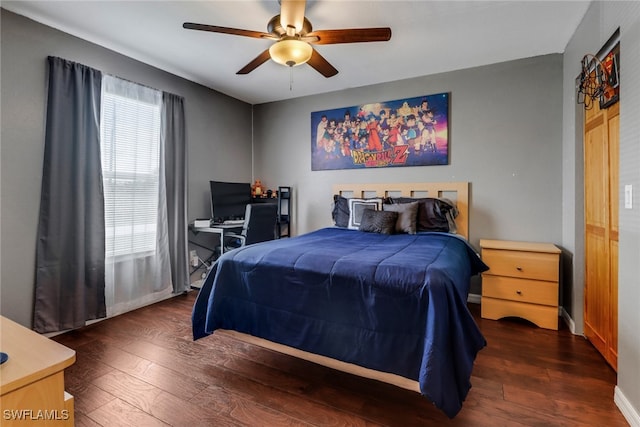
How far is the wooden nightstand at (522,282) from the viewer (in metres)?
2.56

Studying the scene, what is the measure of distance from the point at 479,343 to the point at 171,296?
309 cm

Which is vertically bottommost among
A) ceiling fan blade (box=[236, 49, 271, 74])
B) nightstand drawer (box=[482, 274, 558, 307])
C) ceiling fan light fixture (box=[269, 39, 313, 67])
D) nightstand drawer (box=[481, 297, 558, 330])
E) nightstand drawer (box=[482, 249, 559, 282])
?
nightstand drawer (box=[481, 297, 558, 330])

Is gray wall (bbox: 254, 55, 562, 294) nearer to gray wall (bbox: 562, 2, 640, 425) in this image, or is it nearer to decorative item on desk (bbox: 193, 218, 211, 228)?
gray wall (bbox: 562, 2, 640, 425)

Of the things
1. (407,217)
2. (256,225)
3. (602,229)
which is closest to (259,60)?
(256,225)

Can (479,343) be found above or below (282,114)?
below

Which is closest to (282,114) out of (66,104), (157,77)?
(157,77)

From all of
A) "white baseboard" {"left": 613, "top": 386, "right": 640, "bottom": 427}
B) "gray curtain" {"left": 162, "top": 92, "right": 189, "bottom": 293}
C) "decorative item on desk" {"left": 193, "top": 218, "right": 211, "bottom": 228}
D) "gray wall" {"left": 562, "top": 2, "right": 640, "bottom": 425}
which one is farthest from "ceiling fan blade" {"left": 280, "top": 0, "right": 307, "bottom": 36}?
"white baseboard" {"left": 613, "top": 386, "right": 640, "bottom": 427}

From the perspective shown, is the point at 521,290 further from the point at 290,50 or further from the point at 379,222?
the point at 290,50

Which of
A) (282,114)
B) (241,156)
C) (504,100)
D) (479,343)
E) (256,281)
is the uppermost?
(282,114)

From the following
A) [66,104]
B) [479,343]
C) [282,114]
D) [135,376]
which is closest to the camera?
[479,343]

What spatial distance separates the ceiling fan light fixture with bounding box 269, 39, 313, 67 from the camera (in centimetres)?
193

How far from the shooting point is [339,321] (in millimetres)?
1678

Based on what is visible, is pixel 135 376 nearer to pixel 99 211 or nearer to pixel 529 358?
pixel 99 211

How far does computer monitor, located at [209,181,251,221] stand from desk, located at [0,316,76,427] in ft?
9.54
